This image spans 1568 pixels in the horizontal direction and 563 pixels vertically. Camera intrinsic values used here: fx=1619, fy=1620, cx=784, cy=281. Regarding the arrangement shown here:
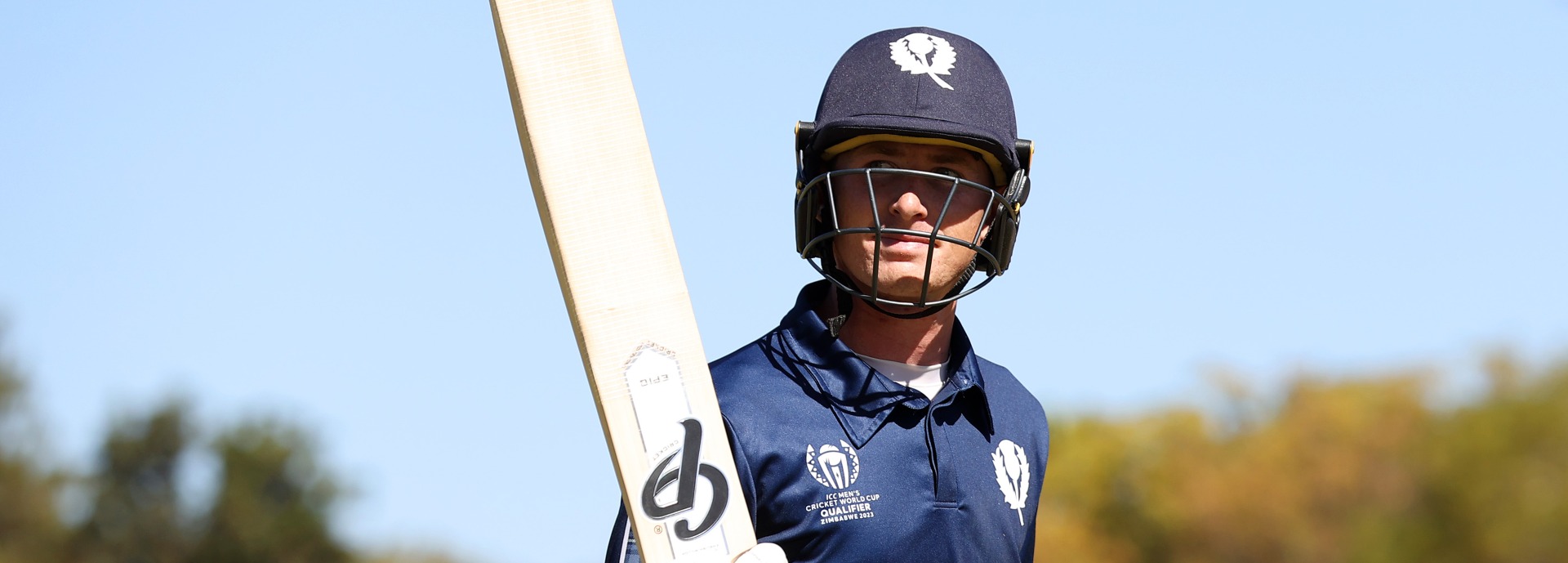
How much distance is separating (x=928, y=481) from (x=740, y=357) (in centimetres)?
40

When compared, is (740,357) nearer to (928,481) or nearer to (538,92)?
(928,481)

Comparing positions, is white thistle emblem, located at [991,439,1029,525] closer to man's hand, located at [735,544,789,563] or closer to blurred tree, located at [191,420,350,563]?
man's hand, located at [735,544,789,563]

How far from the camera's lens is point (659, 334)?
2.55 m

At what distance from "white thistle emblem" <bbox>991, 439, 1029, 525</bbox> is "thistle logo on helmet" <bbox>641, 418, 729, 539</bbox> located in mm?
578

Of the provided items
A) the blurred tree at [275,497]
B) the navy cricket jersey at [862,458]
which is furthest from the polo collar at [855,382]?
the blurred tree at [275,497]

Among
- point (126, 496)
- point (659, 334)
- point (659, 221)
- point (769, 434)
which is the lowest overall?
point (126, 496)

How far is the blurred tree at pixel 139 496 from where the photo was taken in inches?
998

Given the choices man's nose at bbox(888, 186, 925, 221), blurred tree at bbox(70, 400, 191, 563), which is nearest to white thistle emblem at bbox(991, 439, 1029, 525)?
man's nose at bbox(888, 186, 925, 221)

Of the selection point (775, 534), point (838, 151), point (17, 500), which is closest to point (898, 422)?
point (775, 534)

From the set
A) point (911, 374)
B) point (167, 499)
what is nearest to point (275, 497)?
point (167, 499)

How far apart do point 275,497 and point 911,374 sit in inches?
925

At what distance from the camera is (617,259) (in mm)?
2557

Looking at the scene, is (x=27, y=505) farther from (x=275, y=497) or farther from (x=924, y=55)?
(x=924, y=55)

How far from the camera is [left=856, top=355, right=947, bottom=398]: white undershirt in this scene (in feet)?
9.32
